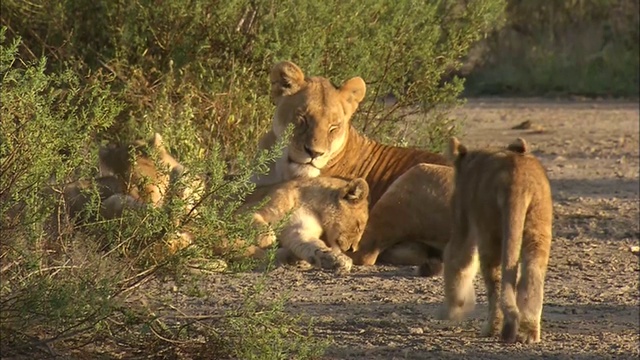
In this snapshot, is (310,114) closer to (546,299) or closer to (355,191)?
(355,191)

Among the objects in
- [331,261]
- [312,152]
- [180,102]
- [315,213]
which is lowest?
[331,261]

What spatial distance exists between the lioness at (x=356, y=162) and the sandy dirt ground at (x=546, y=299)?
0.79 ft

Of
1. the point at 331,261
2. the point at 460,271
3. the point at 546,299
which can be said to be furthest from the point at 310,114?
the point at 460,271

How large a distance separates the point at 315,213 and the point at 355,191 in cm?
27

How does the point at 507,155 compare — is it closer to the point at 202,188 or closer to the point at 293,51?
the point at 202,188

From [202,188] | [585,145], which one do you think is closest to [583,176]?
[585,145]

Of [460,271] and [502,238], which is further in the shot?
[460,271]

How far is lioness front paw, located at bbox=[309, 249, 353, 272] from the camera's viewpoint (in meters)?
8.41

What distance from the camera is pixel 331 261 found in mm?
8414

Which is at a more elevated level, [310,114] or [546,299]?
[310,114]

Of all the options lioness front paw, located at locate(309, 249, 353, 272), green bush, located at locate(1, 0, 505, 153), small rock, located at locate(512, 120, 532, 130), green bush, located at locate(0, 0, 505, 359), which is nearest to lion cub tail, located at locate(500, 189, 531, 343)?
green bush, located at locate(0, 0, 505, 359)

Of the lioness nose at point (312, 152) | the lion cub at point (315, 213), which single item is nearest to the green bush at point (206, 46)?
the lioness nose at point (312, 152)

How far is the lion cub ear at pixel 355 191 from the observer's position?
8.84m

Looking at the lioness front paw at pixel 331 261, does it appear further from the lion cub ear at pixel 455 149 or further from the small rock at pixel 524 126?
the small rock at pixel 524 126
